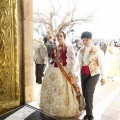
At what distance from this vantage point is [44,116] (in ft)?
12.6

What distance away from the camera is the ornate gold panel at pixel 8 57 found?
→ 13.0 ft

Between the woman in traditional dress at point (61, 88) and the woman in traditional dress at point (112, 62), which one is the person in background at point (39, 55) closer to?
the woman in traditional dress at point (61, 88)

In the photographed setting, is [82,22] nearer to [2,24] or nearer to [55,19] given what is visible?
[55,19]

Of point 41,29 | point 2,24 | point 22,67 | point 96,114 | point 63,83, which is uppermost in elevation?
point 41,29

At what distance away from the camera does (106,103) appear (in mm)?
4633

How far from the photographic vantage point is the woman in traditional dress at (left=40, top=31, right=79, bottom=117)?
3799 mm

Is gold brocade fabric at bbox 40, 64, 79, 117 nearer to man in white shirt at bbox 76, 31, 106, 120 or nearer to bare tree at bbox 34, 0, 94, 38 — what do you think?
man in white shirt at bbox 76, 31, 106, 120

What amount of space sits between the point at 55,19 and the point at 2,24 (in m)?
15.3

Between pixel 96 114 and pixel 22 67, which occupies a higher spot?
pixel 22 67

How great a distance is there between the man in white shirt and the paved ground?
0.35 m

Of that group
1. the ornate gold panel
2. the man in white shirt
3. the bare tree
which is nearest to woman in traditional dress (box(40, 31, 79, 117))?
the man in white shirt

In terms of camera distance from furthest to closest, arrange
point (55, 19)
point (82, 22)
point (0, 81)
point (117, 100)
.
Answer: point (82, 22)
point (55, 19)
point (117, 100)
point (0, 81)

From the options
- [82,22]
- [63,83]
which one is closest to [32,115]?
[63,83]

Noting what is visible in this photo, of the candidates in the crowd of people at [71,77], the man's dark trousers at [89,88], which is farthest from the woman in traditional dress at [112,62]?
the man's dark trousers at [89,88]
